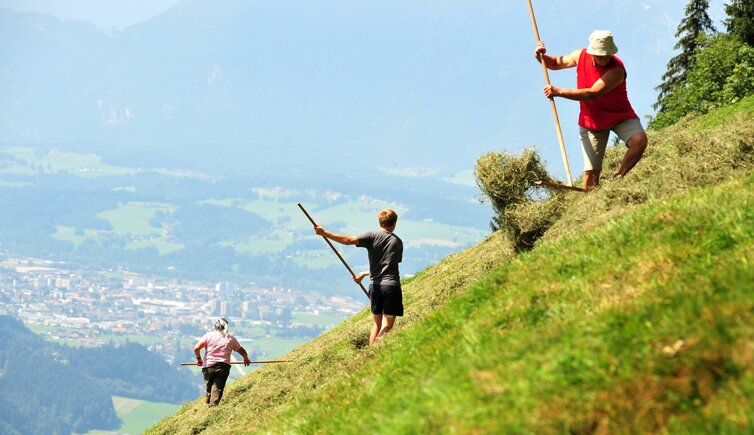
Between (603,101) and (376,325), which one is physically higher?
(603,101)

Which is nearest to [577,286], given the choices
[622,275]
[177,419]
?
[622,275]

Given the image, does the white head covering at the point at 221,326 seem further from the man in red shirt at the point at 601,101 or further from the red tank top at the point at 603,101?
the red tank top at the point at 603,101

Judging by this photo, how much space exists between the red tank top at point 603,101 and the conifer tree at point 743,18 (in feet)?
137

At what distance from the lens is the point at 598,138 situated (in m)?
14.7

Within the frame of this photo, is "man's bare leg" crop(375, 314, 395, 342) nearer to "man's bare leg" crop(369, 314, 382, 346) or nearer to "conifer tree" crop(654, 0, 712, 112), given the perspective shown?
"man's bare leg" crop(369, 314, 382, 346)

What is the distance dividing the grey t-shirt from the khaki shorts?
348 centimetres

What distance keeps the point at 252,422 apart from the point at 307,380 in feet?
4.26

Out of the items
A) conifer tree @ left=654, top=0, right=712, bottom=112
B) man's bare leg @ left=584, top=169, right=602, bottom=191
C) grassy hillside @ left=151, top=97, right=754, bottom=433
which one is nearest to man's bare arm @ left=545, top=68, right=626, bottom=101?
man's bare leg @ left=584, top=169, right=602, bottom=191

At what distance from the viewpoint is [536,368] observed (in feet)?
22.2

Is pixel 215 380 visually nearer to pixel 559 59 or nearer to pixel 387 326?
pixel 387 326

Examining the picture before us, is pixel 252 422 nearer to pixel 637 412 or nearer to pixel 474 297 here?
pixel 474 297

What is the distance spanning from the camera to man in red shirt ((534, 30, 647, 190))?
13.9 meters

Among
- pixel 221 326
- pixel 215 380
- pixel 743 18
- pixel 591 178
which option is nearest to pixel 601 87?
pixel 591 178

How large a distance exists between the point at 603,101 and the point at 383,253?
4217 mm
